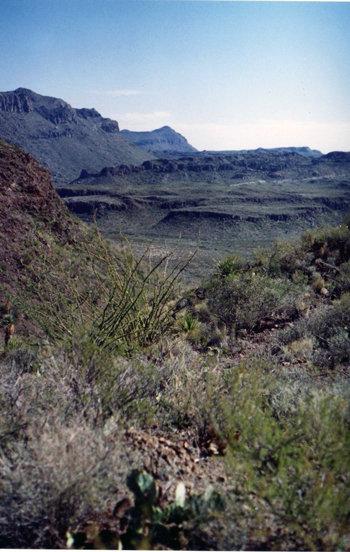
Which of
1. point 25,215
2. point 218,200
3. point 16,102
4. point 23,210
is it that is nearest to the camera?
point 25,215

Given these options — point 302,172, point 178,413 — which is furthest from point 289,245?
point 302,172

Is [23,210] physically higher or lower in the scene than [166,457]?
higher

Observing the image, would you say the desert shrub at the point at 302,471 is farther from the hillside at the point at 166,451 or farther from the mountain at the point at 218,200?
the mountain at the point at 218,200

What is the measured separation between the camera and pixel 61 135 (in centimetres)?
10644

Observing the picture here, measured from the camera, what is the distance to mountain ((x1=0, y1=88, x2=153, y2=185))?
9244cm

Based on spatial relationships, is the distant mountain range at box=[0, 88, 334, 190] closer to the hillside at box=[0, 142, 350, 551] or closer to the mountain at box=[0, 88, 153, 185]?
the mountain at box=[0, 88, 153, 185]

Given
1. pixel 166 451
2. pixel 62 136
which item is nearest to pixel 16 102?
pixel 62 136

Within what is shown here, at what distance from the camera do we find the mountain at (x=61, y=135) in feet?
303

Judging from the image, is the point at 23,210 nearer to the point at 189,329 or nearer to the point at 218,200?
the point at 189,329

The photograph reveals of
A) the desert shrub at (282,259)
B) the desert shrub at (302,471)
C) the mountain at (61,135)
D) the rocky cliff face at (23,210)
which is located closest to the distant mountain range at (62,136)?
the mountain at (61,135)

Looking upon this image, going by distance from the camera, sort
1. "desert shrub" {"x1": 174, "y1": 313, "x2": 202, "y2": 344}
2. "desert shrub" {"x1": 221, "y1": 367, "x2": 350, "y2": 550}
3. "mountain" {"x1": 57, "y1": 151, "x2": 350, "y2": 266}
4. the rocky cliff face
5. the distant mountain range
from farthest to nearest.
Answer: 1. the distant mountain range
2. "mountain" {"x1": 57, "y1": 151, "x2": 350, "y2": 266}
3. the rocky cliff face
4. "desert shrub" {"x1": 174, "y1": 313, "x2": 202, "y2": 344}
5. "desert shrub" {"x1": 221, "y1": 367, "x2": 350, "y2": 550}

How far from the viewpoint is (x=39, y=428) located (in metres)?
2.15

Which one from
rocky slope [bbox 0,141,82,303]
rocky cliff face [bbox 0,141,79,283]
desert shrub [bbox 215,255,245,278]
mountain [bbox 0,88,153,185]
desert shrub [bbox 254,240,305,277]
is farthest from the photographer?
mountain [bbox 0,88,153,185]

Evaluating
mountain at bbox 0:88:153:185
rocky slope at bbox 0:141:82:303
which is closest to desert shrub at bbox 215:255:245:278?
rocky slope at bbox 0:141:82:303
